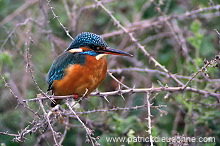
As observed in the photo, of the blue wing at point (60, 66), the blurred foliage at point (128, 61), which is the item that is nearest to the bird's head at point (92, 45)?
the blue wing at point (60, 66)

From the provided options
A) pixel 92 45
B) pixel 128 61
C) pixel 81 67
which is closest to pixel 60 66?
pixel 81 67

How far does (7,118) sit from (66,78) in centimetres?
96

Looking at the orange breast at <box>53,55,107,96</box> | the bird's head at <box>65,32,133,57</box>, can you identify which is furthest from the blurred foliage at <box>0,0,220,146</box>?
the bird's head at <box>65,32,133,57</box>

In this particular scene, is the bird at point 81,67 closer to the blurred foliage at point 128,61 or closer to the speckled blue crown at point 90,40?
the speckled blue crown at point 90,40

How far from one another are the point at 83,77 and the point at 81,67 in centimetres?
10

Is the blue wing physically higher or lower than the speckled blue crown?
lower

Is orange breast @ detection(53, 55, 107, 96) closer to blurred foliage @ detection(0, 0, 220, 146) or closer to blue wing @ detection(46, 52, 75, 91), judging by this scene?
blue wing @ detection(46, 52, 75, 91)

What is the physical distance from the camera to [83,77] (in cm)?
293

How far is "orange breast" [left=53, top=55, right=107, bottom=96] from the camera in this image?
9.61 feet

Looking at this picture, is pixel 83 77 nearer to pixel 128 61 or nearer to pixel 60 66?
pixel 60 66

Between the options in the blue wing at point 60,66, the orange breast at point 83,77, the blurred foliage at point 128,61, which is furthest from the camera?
the blurred foliage at point 128,61

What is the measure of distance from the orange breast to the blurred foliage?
0.22 meters

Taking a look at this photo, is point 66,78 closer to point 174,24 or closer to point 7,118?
point 7,118

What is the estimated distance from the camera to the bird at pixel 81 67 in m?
2.94
